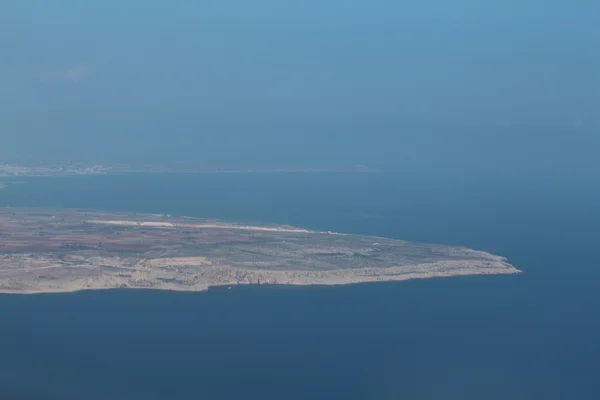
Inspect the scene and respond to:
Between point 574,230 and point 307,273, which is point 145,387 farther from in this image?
point 574,230

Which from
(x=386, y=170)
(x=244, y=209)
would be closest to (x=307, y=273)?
(x=244, y=209)

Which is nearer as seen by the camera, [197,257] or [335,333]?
[335,333]

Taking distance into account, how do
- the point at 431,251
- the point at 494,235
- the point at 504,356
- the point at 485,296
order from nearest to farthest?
the point at 504,356, the point at 485,296, the point at 431,251, the point at 494,235

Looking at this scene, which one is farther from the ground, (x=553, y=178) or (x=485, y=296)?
(x=553, y=178)

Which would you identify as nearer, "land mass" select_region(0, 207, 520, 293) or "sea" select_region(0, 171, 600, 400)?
"sea" select_region(0, 171, 600, 400)

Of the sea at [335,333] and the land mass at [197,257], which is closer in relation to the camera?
the sea at [335,333]

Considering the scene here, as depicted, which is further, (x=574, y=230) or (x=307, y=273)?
(x=574, y=230)

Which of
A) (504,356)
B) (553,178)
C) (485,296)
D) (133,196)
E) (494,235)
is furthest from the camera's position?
(553,178)
